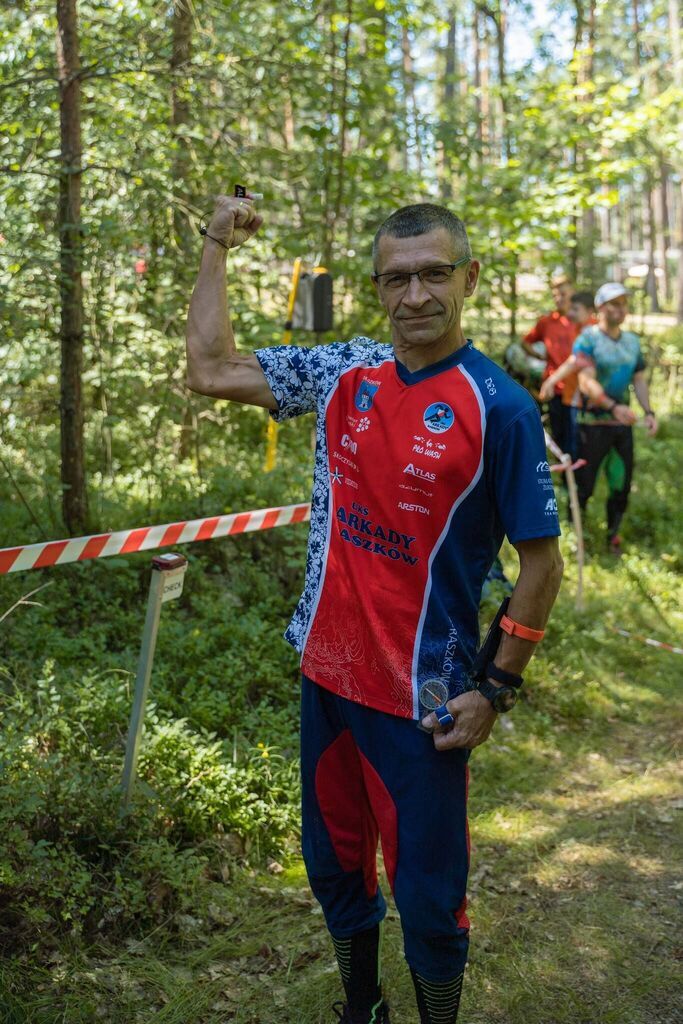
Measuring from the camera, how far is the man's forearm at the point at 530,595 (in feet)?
7.70

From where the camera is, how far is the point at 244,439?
32.0 feet

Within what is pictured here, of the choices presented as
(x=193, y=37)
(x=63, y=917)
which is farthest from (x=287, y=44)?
(x=63, y=917)

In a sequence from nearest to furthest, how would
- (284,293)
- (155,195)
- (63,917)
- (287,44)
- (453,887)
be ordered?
(453,887)
(63,917)
(155,195)
(287,44)
(284,293)

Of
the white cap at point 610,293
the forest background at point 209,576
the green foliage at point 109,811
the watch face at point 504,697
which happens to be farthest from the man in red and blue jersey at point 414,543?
the white cap at point 610,293

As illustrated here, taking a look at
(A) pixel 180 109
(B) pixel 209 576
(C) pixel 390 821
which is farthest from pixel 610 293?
(C) pixel 390 821

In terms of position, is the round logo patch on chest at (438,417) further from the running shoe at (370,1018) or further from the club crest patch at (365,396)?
the running shoe at (370,1018)

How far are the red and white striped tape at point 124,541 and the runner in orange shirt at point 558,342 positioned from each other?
18.7 ft

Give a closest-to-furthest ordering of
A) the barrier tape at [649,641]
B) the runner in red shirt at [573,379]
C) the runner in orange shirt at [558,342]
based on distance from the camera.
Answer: the barrier tape at [649,641] < the runner in red shirt at [573,379] < the runner in orange shirt at [558,342]

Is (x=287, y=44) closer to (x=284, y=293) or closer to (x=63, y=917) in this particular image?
(x=284, y=293)

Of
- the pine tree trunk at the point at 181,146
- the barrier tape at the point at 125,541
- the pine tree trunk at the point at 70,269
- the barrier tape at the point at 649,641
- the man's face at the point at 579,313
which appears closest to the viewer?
the barrier tape at the point at 125,541

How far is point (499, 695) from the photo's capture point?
2.39 m

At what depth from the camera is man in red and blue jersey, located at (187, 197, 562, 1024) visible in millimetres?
2355

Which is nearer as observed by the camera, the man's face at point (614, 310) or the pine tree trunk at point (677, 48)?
the man's face at point (614, 310)

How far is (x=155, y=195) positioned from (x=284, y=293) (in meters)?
2.66
